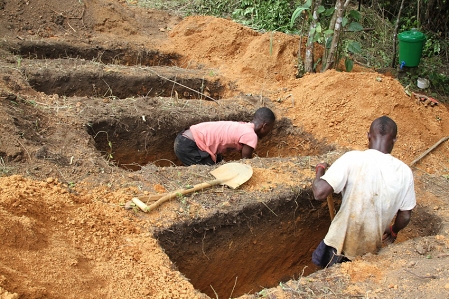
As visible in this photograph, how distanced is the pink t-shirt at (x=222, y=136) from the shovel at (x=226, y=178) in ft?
1.97

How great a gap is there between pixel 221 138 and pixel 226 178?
35.4 inches

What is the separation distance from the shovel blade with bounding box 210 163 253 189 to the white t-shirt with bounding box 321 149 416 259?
1029 mm

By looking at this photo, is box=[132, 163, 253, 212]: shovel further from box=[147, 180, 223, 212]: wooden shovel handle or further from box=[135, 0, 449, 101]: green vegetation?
box=[135, 0, 449, 101]: green vegetation

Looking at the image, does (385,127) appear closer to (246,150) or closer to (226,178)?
(226,178)

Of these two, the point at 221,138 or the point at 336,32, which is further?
the point at 336,32

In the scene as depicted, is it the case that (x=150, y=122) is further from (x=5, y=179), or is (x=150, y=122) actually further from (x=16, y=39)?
(x=16, y=39)

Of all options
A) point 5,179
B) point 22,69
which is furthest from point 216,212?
point 22,69

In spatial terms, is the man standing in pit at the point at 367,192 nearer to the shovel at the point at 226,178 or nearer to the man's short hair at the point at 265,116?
the shovel at the point at 226,178

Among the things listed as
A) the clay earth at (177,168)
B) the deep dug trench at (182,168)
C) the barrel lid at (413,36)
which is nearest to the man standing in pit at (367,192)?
the clay earth at (177,168)

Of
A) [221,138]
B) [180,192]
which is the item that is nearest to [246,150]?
[221,138]

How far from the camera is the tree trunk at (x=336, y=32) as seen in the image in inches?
269

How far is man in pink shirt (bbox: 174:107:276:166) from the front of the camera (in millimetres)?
5340

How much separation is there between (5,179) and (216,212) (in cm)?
182

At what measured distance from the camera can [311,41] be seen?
7.38m
